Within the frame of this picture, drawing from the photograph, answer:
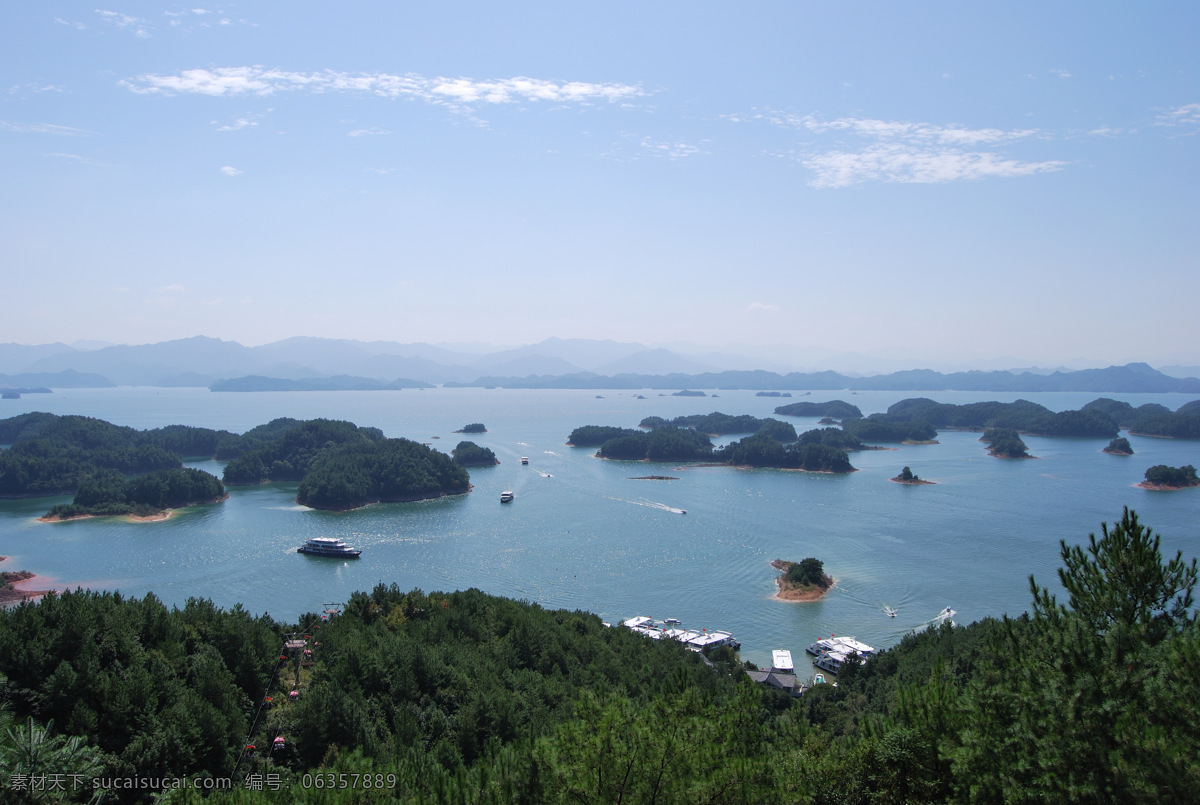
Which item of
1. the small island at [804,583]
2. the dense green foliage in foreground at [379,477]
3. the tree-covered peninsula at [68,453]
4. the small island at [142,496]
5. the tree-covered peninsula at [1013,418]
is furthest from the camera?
the tree-covered peninsula at [1013,418]

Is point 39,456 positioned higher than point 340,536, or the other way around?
point 39,456

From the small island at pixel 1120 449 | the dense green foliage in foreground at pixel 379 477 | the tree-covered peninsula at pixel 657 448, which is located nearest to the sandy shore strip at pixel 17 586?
the dense green foliage in foreground at pixel 379 477

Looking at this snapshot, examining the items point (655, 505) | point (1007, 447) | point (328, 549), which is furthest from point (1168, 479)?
point (328, 549)

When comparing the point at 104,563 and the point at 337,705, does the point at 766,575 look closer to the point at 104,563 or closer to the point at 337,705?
the point at 337,705

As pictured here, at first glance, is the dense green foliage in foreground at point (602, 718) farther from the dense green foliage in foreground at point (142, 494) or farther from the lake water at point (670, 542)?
the dense green foliage in foreground at point (142, 494)

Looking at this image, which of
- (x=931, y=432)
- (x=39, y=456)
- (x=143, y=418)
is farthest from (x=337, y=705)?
(x=143, y=418)
